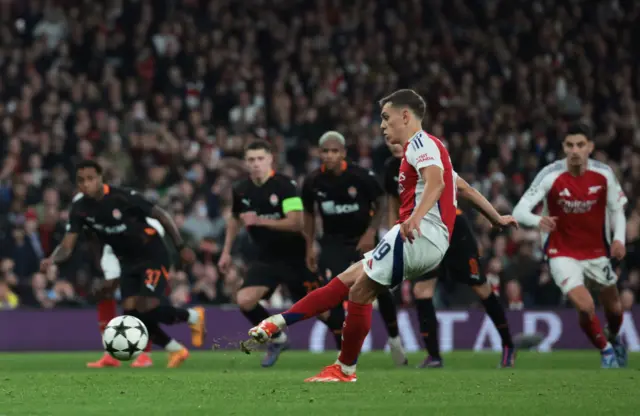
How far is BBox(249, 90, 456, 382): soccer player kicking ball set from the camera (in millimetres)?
8164

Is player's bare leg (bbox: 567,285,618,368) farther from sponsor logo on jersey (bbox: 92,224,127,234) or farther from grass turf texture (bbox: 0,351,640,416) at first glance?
sponsor logo on jersey (bbox: 92,224,127,234)

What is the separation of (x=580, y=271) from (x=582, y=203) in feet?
2.11

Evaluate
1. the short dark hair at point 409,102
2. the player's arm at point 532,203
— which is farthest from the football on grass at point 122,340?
the player's arm at point 532,203

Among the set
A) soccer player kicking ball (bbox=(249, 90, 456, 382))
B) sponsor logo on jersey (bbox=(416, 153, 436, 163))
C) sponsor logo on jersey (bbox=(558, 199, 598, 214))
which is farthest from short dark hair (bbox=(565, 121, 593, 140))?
sponsor logo on jersey (bbox=(416, 153, 436, 163))

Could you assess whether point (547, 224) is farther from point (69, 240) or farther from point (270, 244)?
point (69, 240)

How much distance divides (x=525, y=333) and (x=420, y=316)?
5684 millimetres

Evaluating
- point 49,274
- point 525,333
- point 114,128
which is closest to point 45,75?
point 114,128

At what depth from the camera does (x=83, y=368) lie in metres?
12.1

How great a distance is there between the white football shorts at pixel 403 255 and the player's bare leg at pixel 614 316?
405cm

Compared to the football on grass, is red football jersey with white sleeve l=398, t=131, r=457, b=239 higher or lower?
higher

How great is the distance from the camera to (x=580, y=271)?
11.7 metres

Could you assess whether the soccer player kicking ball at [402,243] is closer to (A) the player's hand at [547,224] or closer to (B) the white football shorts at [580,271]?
(A) the player's hand at [547,224]

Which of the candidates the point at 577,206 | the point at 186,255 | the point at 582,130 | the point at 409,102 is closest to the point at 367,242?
the point at 186,255

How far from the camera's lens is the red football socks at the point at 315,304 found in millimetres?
8531
